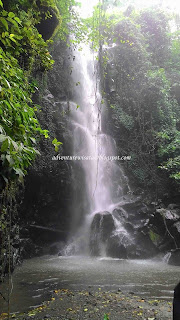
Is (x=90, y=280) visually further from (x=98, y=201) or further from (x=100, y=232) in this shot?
(x=98, y=201)

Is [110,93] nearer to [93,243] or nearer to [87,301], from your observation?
[93,243]

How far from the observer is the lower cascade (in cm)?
959

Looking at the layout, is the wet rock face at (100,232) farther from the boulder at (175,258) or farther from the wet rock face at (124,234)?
the boulder at (175,258)

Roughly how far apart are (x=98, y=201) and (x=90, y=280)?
635 centimetres

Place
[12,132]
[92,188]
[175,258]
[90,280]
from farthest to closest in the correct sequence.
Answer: [92,188], [175,258], [90,280], [12,132]

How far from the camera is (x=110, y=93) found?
1563 centimetres

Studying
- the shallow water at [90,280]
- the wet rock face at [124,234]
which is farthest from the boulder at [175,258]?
the wet rock face at [124,234]

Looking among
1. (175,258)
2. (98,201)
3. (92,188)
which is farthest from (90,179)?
(175,258)

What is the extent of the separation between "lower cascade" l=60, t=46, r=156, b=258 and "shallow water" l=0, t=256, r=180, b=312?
1.50m

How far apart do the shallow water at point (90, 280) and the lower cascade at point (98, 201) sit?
59.2 inches

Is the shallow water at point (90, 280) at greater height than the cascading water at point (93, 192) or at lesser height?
lesser

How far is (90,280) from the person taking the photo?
5.77 meters

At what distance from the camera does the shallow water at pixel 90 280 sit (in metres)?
4.69

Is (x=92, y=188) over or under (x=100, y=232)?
over
